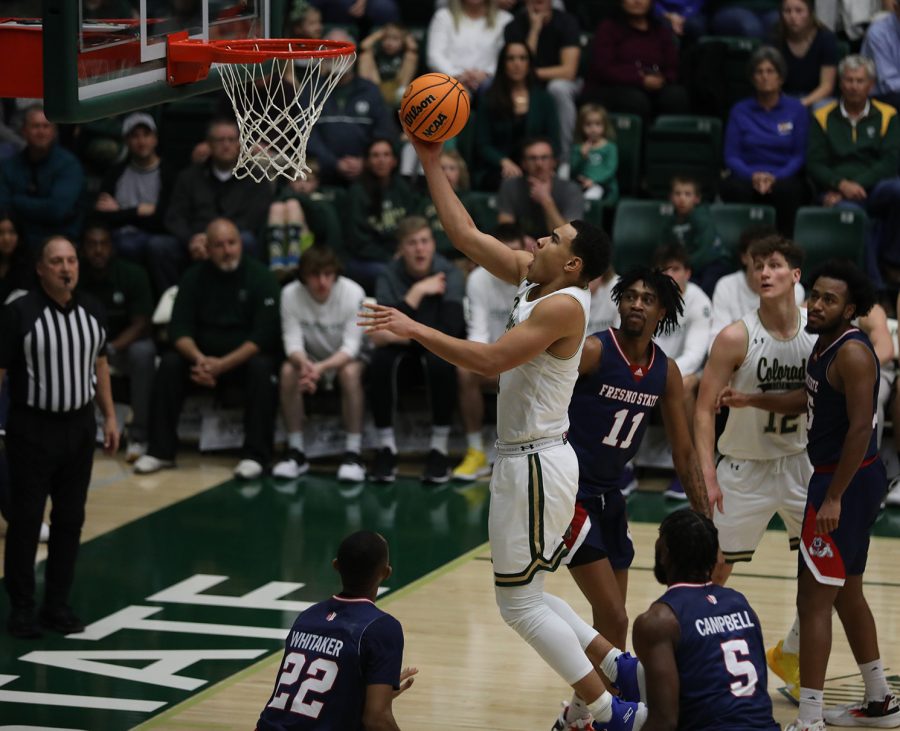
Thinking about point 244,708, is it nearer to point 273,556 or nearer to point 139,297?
point 273,556

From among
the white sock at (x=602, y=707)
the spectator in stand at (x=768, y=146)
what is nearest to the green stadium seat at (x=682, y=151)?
the spectator in stand at (x=768, y=146)

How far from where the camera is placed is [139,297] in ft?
36.2

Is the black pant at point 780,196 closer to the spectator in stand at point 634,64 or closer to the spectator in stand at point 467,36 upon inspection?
the spectator in stand at point 634,64

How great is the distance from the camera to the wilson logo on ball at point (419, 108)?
5758 millimetres

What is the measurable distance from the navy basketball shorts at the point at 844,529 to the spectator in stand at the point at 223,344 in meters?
5.22

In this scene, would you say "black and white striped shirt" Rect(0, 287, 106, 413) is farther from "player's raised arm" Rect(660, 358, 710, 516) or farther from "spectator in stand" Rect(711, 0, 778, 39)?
"spectator in stand" Rect(711, 0, 778, 39)

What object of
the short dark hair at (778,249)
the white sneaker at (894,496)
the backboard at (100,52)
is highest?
the backboard at (100,52)

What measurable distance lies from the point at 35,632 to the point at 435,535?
2.56 metres

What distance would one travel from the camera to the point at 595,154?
1153 cm

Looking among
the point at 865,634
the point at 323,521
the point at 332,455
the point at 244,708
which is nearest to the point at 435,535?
the point at 323,521

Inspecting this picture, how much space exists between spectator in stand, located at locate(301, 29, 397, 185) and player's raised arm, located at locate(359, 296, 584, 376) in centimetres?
666

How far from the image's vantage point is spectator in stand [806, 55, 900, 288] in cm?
1090

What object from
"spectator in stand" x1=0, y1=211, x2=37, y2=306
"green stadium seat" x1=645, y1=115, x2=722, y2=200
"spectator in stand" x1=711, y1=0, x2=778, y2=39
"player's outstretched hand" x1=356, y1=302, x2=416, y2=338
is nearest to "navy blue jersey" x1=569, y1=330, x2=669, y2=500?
"player's outstretched hand" x1=356, y1=302, x2=416, y2=338

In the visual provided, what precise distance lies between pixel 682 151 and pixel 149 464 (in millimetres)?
4681
